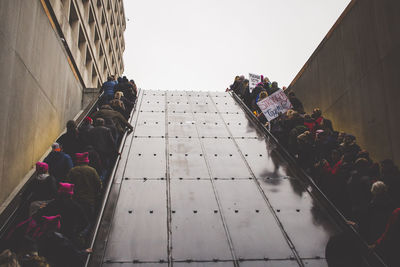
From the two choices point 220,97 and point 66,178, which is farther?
point 220,97

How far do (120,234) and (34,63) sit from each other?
6222mm

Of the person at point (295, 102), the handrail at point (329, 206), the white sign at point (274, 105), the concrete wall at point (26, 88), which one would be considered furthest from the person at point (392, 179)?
the concrete wall at point (26, 88)

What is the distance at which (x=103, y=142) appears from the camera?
928 centimetres

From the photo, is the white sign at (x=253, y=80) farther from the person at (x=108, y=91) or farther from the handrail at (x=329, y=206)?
the person at (x=108, y=91)

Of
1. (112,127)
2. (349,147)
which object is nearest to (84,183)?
(112,127)

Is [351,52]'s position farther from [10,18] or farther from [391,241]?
[10,18]

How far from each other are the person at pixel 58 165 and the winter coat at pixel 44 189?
3.08 feet

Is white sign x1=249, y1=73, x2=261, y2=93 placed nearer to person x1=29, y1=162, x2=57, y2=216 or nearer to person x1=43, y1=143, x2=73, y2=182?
person x1=43, y1=143, x2=73, y2=182

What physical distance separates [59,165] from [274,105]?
6.82m

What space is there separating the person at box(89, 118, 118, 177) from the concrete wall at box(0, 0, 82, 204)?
1916mm

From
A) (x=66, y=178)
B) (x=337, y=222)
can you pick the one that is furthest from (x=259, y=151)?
(x=66, y=178)

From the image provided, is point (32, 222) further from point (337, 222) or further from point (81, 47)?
point (81, 47)

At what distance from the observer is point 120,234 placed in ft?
23.0

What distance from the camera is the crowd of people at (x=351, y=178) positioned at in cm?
624
